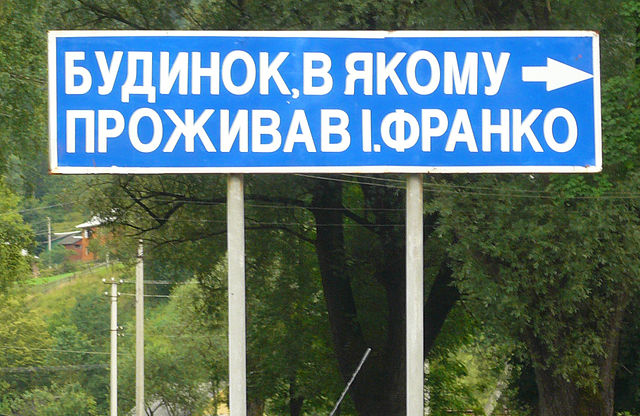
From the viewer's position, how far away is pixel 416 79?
623 cm

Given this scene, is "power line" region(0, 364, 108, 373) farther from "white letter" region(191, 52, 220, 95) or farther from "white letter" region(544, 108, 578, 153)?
"white letter" region(544, 108, 578, 153)

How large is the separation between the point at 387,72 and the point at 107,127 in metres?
1.57

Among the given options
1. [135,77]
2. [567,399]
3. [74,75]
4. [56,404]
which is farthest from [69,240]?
[135,77]

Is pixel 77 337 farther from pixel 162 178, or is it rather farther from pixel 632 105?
pixel 632 105

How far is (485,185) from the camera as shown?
15.4 m

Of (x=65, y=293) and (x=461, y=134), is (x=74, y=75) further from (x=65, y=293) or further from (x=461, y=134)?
(x=65, y=293)

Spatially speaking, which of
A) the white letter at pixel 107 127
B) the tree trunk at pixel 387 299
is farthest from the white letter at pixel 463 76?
the tree trunk at pixel 387 299

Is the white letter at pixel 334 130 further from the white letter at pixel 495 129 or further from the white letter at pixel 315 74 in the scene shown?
the white letter at pixel 495 129

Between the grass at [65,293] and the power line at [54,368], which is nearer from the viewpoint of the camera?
the power line at [54,368]

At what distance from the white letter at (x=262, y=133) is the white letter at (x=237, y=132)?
4 cm

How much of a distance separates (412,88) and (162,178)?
1498 centimetres

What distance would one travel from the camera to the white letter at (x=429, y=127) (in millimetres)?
6227

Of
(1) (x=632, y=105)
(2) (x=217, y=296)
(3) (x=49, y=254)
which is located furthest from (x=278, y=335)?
(3) (x=49, y=254)

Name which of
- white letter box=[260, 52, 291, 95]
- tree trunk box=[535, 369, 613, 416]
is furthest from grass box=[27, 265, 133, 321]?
white letter box=[260, 52, 291, 95]
